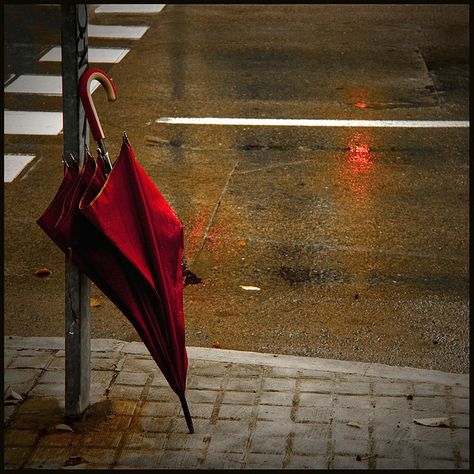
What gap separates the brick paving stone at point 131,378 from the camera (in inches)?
232

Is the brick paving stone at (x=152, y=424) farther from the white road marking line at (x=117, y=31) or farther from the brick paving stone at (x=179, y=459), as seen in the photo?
the white road marking line at (x=117, y=31)

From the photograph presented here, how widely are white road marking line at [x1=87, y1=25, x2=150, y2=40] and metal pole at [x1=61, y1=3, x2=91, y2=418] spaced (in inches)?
403

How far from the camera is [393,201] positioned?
30.3 feet

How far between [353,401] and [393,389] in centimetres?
27

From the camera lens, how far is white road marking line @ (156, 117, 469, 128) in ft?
37.3

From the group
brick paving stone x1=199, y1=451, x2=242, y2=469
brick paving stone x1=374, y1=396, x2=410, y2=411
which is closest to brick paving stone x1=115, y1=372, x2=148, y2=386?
brick paving stone x1=199, y1=451, x2=242, y2=469

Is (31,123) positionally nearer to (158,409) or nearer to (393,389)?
(158,409)

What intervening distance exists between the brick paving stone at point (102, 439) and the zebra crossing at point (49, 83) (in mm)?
4786

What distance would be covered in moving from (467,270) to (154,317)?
3463 mm

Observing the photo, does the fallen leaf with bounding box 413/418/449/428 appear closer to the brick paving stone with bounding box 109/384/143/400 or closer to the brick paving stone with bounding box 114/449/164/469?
the brick paving stone with bounding box 114/449/164/469

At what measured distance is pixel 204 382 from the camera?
5891mm

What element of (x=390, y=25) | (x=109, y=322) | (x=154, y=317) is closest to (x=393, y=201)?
(x=109, y=322)

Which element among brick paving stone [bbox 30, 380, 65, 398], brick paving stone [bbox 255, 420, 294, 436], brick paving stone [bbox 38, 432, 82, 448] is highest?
brick paving stone [bbox 255, 420, 294, 436]

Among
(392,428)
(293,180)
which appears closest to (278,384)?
(392,428)
